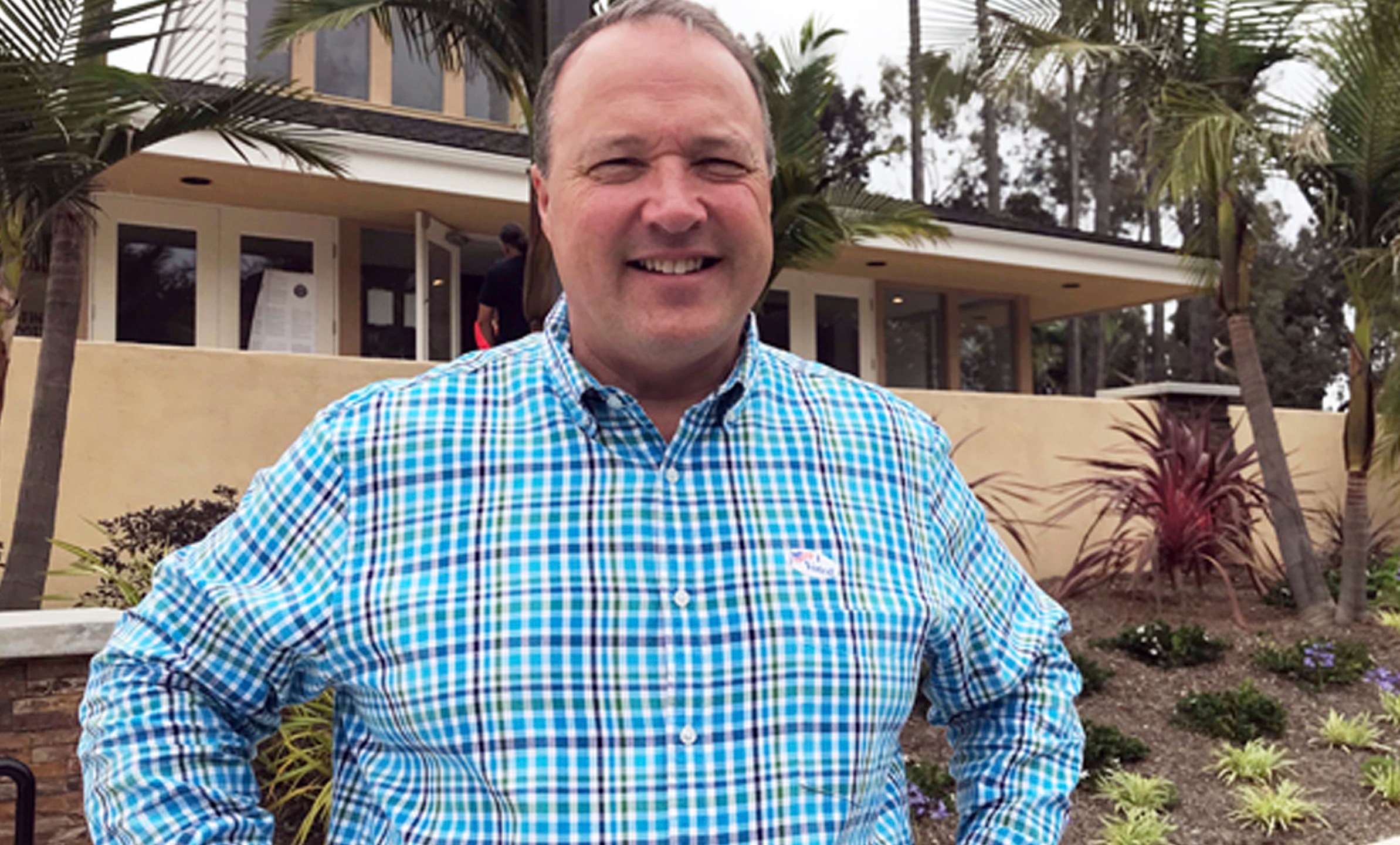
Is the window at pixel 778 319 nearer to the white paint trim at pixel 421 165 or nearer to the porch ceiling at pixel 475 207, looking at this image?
the porch ceiling at pixel 475 207

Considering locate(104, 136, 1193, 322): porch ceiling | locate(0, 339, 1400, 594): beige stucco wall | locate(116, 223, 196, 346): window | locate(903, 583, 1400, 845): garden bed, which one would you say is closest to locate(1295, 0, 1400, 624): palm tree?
locate(903, 583, 1400, 845): garden bed

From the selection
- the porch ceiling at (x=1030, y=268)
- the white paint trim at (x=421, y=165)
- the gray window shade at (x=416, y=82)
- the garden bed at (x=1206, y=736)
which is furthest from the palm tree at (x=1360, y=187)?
the gray window shade at (x=416, y=82)

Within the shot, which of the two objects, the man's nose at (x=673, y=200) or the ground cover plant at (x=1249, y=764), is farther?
the ground cover plant at (x=1249, y=764)

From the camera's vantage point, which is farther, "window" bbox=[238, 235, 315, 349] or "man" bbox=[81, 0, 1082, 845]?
"window" bbox=[238, 235, 315, 349]

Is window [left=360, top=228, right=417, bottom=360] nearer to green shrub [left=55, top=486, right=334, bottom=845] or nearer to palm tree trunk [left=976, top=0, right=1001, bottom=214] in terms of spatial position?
green shrub [left=55, top=486, right=334, bottom=845]

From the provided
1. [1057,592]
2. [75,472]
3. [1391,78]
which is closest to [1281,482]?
[1057,592]

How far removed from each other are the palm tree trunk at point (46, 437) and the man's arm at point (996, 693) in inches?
202

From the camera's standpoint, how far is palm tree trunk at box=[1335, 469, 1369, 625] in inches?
321

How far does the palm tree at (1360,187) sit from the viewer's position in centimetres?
806

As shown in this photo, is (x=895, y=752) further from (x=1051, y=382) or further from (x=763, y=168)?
(x=1051, y=382)

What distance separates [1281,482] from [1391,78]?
9.18 ft

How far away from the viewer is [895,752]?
1.64 meters

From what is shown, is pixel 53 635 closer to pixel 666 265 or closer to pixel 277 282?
pixel 666 265

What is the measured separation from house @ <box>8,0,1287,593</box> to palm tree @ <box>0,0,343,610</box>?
0.53 m
